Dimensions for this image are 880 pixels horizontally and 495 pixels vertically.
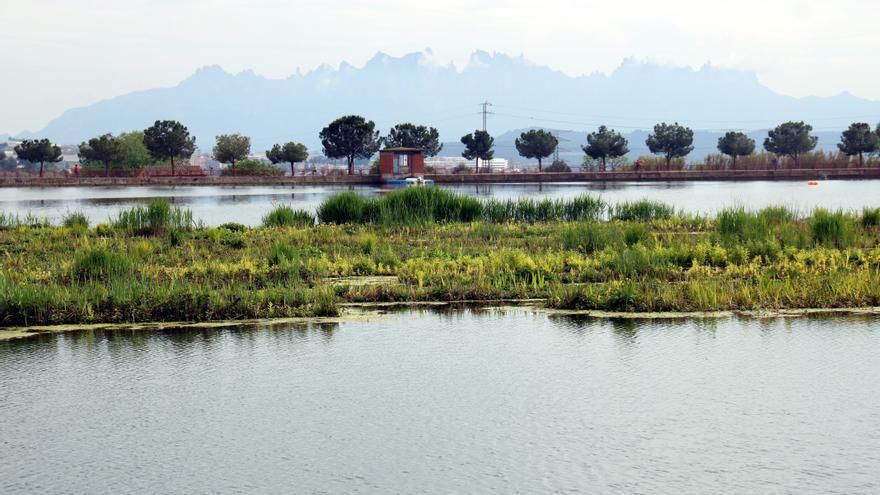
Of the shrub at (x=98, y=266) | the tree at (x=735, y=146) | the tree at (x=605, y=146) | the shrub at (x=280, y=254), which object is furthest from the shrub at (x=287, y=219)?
the tree at (x=735, y=146)

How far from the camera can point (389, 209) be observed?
2775 cm

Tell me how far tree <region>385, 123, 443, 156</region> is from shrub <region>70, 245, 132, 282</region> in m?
95.2

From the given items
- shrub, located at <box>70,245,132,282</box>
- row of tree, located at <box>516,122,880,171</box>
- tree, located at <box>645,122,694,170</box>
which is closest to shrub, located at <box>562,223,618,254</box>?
shrub, located at <box>70,245,132,282</box>

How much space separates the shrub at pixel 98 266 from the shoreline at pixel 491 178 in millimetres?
70410

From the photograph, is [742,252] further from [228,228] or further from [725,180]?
[725,180]

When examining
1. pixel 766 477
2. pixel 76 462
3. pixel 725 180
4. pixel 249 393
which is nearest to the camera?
pixel 766 477

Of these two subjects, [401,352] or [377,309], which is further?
[377,309]

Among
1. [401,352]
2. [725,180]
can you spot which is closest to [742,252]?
[401,352]

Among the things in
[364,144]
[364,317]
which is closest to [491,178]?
[364,144]

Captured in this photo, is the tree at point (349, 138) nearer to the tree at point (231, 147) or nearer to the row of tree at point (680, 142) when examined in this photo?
Result: the tree at point (231, 147)

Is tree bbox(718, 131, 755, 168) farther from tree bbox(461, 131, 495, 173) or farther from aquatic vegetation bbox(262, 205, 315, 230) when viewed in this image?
aquatic vegetation bbox(262, 205, 315, 230)

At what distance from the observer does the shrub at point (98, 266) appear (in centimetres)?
1762

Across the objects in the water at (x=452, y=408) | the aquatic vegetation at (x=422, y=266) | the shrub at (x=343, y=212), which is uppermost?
the shrub at (x=343, y=212)

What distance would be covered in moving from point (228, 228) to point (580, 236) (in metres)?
10.2
